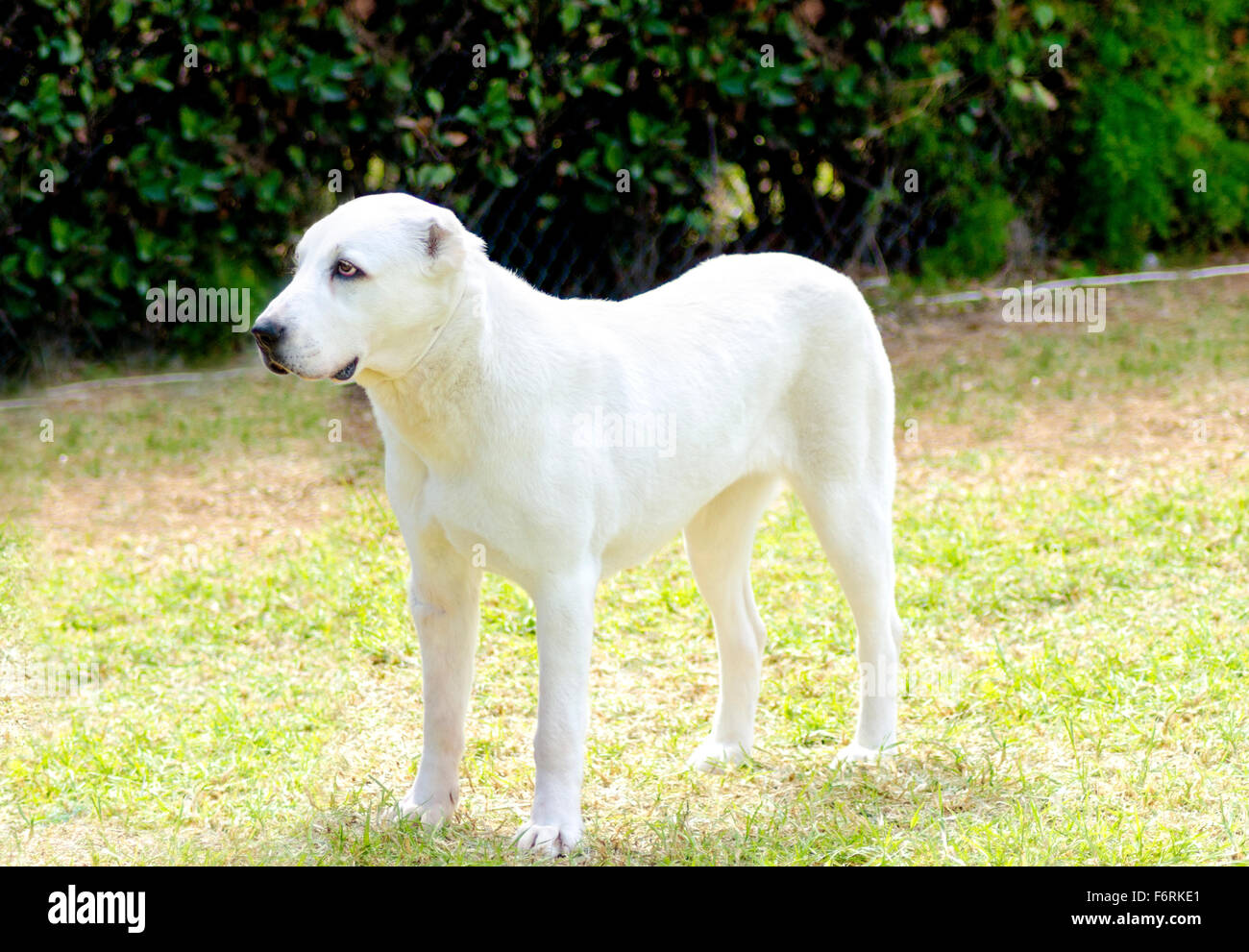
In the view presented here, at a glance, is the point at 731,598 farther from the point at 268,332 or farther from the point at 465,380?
the point at 268,332

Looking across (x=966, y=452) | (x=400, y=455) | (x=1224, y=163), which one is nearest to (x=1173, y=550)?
(x=966, y=452)

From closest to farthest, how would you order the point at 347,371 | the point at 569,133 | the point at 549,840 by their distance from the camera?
the point at 347,371, the point at 549,840, the point at 569,133

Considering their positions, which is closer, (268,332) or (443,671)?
(268,332)

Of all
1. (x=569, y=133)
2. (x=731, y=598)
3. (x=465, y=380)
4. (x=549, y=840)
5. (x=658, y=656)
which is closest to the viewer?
(x=465, y=380)

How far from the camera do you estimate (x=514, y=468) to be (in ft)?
10.5

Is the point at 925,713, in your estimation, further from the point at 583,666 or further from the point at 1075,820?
the point at 583,666

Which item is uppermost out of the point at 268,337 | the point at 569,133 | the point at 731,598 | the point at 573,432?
the point at 569,133

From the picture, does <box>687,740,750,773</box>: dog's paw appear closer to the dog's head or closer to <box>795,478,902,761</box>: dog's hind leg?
<box>795,478,902,761</box>: dog's hind leg

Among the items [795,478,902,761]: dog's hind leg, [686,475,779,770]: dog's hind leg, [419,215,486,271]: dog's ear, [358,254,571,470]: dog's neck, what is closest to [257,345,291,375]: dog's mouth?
[358,254,571,470]: dog's neck

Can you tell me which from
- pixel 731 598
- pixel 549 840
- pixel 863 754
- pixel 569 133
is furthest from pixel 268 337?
pixel 569 133

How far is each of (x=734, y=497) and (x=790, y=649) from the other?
960 mm

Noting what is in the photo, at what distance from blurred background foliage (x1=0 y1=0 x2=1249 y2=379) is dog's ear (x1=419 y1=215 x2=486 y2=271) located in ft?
14.1

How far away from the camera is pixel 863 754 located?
12.7 ft

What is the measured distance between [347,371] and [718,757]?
1519mm
